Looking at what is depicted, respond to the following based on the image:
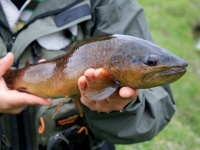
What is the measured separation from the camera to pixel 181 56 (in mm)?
9281

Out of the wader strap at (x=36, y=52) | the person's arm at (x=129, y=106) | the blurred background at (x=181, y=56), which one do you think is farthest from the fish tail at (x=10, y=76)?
Result: the blurred background at (x=181, y=56)

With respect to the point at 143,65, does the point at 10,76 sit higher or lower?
lower

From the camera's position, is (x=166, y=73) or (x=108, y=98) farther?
(x=108, y=98)

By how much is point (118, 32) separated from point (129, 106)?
1.76ft

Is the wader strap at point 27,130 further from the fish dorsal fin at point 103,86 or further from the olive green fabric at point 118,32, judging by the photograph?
the fish dorsal fin at point 103,86

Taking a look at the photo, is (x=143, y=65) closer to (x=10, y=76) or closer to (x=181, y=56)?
(x=10, y=76)

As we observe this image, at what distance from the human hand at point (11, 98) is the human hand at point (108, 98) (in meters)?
0.27

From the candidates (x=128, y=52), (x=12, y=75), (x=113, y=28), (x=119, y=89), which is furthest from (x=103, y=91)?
(x=113, y=28)

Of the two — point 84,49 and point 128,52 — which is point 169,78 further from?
point 84,49

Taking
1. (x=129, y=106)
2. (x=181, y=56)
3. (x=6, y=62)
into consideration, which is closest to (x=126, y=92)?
(x=129, y=106)

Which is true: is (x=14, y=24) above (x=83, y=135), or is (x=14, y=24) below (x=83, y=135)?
above

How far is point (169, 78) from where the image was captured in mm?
1791

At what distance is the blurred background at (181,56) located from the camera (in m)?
4.61

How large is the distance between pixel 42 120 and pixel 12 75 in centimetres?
36
